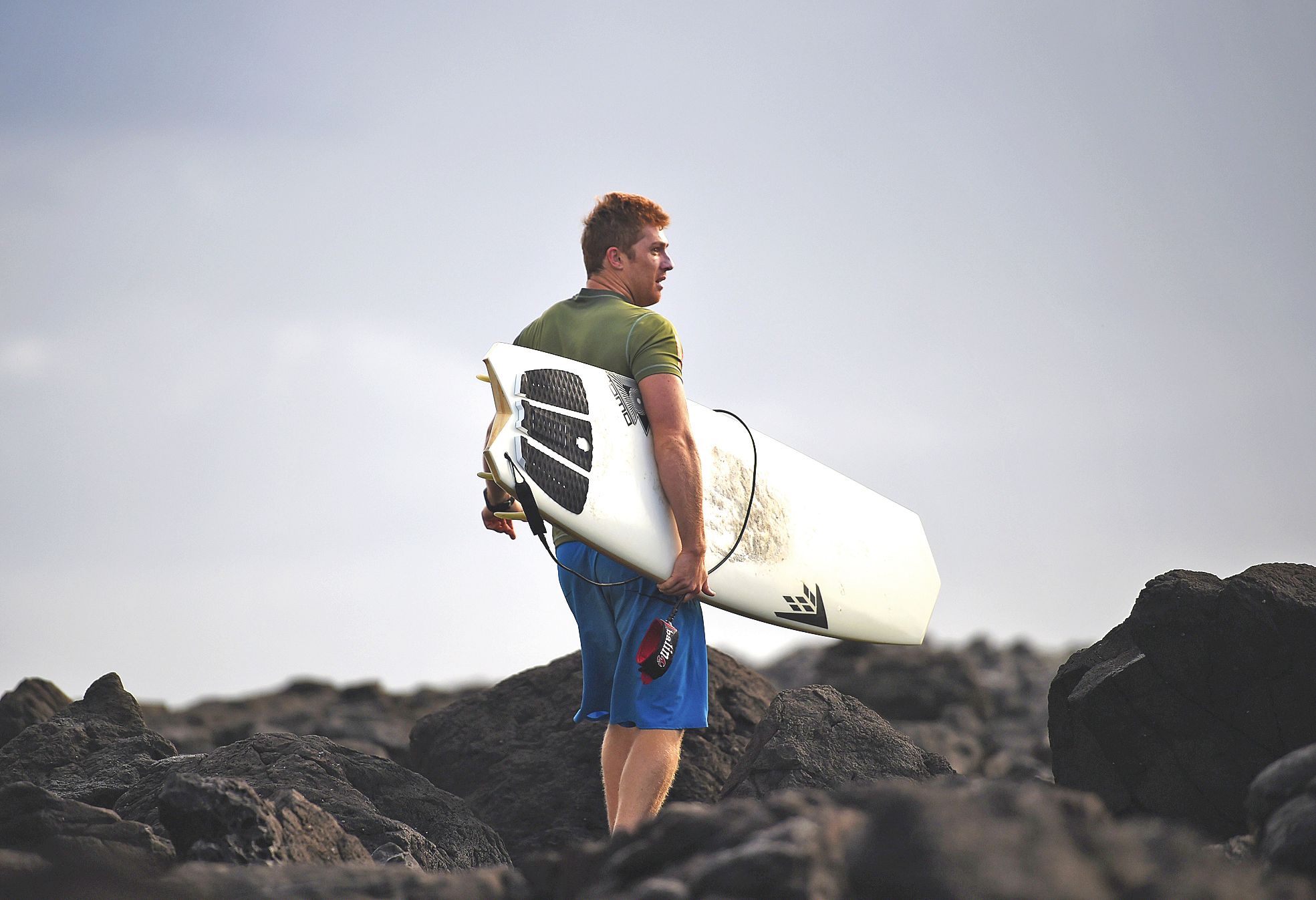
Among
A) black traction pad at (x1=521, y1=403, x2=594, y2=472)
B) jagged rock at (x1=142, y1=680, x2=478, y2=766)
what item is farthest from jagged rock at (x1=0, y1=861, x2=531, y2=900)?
jagged rock at (x1=142, y1=680, x2=478, y2=766)

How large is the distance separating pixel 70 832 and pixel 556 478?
1.87 metres

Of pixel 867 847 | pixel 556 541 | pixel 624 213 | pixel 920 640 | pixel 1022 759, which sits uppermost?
pixel 624 213

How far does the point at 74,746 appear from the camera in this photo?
18.2 ft

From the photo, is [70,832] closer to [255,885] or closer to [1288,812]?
[255,885]

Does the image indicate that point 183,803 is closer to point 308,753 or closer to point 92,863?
point 92,863

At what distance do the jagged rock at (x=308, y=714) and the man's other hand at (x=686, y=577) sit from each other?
11.2 m

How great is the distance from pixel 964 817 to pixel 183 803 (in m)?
2.24

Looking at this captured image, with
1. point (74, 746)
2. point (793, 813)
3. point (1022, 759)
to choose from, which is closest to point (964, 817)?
point (793, 813)

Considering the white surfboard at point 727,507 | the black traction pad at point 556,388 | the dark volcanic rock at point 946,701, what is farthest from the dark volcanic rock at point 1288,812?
the dark volcanic rock at point 946,701

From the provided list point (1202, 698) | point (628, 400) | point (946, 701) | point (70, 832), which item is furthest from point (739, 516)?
point (946, 701)

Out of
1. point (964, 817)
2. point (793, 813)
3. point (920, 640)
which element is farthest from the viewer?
point (920, 640)

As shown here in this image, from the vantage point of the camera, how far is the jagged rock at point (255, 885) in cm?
251

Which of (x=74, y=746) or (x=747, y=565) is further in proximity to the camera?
(x=74, y=746)

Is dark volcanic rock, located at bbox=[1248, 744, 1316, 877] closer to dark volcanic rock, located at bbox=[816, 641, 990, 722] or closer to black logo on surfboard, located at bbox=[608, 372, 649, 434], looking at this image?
black logo on surfboard, located at bbox=[608, 372, 649, 434]
